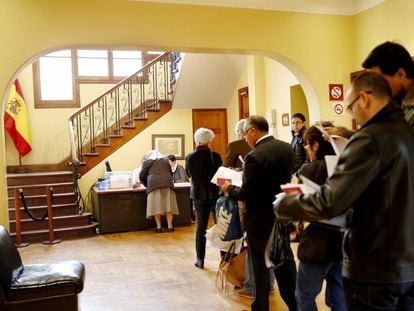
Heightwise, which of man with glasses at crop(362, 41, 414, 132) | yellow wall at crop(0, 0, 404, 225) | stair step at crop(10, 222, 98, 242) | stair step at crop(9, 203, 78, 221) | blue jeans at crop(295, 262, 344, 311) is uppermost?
yellow wall at crop(0, 0, 404, 225)

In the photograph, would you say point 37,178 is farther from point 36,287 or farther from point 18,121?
point 36,287

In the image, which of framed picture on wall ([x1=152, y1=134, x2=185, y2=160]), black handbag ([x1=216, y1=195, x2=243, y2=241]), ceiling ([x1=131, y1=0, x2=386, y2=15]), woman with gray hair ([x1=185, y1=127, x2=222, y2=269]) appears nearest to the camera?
black handbag ([x1=216, y1=195, x2=243, y2=241])

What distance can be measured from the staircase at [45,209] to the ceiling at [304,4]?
13.9ft

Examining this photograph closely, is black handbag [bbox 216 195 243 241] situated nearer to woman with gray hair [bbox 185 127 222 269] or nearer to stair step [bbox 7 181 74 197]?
woman with gray hair [bbox 185 127 222 269]

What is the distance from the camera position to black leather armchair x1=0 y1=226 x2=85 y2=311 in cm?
270

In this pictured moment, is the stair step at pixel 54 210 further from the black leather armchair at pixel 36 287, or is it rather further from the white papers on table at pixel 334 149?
A: the white papers on table at pixel 334 149

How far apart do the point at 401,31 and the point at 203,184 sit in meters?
2.60

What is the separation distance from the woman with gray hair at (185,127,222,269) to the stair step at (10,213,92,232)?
10.4 feet

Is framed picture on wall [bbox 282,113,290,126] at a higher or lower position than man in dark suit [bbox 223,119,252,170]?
higher

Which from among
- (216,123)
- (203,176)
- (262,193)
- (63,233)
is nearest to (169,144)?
(216,123)

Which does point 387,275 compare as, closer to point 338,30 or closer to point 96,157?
point 338,30

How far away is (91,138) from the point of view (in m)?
8.92

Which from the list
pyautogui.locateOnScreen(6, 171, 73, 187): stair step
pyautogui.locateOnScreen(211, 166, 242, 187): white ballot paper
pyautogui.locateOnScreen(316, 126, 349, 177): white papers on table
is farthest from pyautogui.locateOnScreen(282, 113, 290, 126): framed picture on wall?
pyautogui.locateOnScreen(316, 126, 349, 177): white papers on table

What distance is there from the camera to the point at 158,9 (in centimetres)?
418
